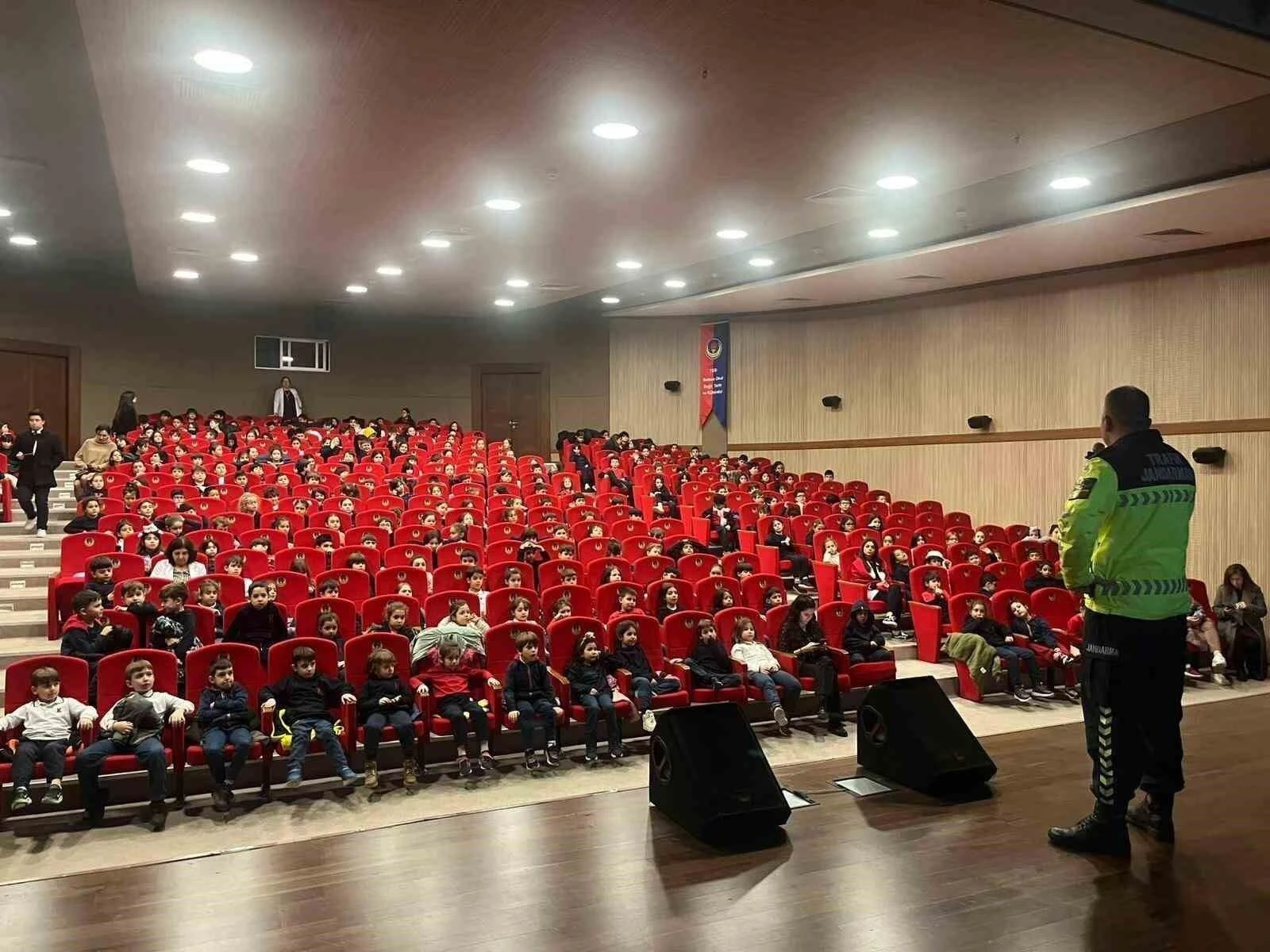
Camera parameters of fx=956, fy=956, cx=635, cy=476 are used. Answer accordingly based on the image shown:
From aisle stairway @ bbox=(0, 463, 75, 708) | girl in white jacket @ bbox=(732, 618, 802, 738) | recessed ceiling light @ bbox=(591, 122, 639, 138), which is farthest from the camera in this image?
recessed ceiling light @ bbox=(591, 122, 639, 138)

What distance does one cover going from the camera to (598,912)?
10.6 feet

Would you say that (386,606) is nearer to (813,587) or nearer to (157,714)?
(157,714)

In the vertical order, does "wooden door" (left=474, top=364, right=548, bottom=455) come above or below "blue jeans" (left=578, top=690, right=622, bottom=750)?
above

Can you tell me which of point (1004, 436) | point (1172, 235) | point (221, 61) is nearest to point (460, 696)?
point (221, 61)

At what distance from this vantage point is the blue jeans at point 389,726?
16.6ft

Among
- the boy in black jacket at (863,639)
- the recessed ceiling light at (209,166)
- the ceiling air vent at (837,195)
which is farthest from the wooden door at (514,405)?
the boy in black jacket at (863,639)

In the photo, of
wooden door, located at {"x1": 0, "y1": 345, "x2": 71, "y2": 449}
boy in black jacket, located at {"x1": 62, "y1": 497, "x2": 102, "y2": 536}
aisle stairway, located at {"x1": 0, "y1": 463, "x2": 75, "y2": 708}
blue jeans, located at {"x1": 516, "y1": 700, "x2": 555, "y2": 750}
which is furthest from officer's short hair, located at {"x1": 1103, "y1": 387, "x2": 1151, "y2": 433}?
wooden door, located at {"x1": 0, "y1": 345, "x2": 71, "y2": 449}

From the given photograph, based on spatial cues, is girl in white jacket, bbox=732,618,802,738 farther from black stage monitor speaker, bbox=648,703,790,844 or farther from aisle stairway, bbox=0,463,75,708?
aisle stairway, bbox=0,463,75,708

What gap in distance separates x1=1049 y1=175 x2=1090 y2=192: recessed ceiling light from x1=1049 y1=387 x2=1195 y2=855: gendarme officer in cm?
509

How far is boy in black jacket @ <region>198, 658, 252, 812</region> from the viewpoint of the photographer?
15.5 ft

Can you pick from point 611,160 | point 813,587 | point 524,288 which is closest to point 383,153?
point 611,160

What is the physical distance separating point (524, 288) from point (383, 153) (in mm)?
6380

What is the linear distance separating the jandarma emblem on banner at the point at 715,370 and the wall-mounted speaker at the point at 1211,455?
7.47 meters

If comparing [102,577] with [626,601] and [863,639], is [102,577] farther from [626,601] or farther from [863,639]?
[863,639]
